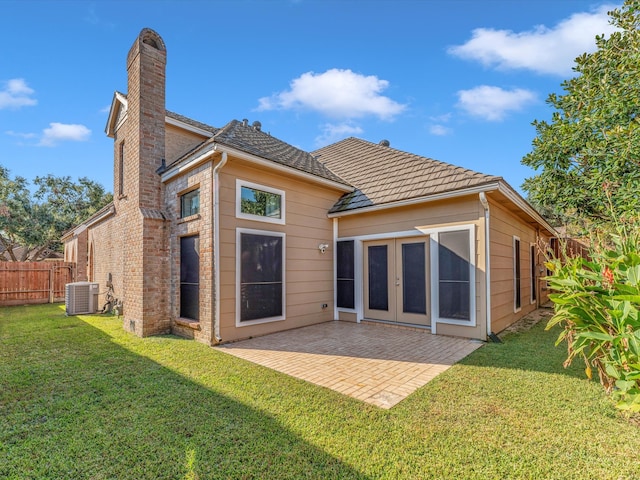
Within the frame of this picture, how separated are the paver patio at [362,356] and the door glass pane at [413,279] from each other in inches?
21.8

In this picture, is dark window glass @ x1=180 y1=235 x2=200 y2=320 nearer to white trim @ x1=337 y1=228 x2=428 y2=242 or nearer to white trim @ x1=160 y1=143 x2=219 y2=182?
white trim @ x1=160 y1=143 x2=219 y2=182

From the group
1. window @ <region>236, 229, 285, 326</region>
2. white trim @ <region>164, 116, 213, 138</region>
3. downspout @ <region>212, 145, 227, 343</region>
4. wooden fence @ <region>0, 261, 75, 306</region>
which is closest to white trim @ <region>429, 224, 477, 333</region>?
window @ <region>236, 229, 285, 326</region>

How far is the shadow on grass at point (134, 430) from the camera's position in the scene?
223cm

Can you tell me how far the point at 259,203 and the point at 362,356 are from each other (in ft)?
12.6

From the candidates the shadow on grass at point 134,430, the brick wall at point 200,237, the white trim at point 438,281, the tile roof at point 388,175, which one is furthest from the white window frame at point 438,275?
the brick wall at point 200,237

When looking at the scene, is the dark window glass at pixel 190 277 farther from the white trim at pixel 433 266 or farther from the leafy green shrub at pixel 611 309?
the leafy green shrub at pixel 611 309

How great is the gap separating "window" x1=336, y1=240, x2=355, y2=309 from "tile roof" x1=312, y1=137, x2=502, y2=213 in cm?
107

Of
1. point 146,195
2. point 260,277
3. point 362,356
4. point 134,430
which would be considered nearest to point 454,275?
point 362,356

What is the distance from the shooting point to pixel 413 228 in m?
6.93

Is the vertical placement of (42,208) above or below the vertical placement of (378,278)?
above

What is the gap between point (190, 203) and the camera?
6.68 metres

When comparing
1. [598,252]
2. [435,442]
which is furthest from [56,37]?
[598,252]

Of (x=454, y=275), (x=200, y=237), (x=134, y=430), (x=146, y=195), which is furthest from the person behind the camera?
(x=146, y=195)

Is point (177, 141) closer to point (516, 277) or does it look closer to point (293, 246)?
point (293, 246)
